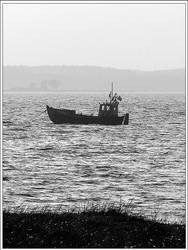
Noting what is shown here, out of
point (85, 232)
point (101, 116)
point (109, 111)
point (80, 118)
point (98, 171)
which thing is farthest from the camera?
point (80, 118)

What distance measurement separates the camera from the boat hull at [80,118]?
102750 mm

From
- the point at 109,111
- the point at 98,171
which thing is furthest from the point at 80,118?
the point at 98,171

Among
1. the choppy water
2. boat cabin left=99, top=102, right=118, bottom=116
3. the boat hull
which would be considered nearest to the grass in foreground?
the choppy water

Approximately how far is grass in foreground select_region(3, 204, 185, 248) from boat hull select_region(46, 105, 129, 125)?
8685cm

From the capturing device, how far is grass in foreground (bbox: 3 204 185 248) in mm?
13008

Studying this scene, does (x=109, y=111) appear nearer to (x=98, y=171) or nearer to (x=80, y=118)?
(x=80, y=118)

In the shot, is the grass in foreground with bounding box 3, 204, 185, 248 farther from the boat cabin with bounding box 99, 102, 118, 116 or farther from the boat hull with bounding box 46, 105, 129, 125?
the boat hull with bounding box 46, 105, 129, 125

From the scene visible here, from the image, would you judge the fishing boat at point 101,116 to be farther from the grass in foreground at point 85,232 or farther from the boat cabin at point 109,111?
the grass in foreground at point 85,232

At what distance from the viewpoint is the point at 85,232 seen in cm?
1373

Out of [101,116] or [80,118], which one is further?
[80,118]

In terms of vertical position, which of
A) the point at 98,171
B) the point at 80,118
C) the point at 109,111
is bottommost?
the point at 98,171

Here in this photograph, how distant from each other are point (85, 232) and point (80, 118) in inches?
3652

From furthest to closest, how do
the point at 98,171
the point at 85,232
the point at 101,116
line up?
1. the point at 101,116
2. the point at 98,171
3. the point at 85,232

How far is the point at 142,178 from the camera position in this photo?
44.8 metres
